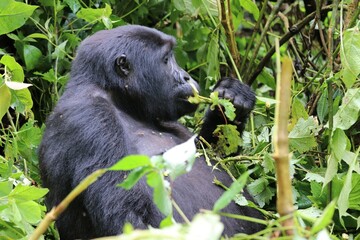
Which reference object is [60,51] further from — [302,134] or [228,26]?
[302,134]

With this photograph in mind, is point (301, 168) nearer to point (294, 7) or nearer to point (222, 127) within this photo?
point (222, 127)

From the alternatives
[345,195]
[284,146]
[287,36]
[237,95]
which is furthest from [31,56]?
[284,146]

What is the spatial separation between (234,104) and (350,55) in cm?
59

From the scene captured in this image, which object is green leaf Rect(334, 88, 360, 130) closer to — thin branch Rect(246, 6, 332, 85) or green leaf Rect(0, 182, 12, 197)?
thin branch Rect(246, 6, 332, 85)

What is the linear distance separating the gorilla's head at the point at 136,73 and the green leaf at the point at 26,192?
24.8 inches

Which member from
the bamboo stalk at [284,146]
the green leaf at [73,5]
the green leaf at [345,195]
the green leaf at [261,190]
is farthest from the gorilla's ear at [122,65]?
the bamboo stalk at [284,146]

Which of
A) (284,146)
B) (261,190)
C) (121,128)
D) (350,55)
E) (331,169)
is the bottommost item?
(261,190)

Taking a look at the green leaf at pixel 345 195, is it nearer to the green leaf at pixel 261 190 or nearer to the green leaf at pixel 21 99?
the green leaf at pixel 261 190

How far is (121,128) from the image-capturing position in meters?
2.58

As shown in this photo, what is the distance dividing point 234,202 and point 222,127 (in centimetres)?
29

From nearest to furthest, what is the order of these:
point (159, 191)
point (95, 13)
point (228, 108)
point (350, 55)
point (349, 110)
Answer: point (159, 191) → point (350, 55) → point (349, 110) → point (228, 108) → point (95, 13)

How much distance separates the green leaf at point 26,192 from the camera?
7.39ft

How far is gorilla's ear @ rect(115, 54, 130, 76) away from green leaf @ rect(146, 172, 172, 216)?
1.27 metres

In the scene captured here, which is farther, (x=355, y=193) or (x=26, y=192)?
(x=355, y=193)
